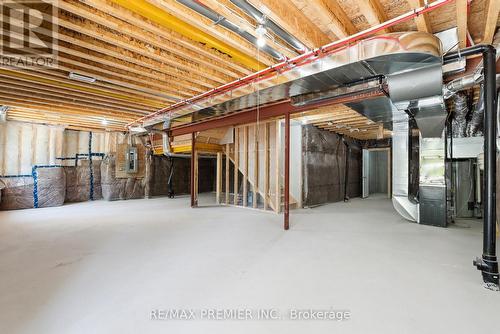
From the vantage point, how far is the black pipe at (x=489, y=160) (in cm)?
196

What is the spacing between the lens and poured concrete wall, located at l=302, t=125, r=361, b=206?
5719 millimetres

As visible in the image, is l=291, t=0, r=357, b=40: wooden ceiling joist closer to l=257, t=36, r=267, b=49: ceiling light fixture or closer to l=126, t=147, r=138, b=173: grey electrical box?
l=257, t=36, r=267, b=49: ceiling light fixture

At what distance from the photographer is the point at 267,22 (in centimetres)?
189

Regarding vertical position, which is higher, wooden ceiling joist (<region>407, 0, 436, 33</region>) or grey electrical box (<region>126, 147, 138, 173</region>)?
wooden ceiling joist (<region>407, 0, 436, 33</region>)

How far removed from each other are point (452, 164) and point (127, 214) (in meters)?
6.90

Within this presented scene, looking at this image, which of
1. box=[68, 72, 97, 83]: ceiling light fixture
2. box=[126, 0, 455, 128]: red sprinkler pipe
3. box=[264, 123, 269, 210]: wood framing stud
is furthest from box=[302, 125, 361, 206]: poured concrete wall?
box=[68, 72, 97, 83]: ceiling light fixture

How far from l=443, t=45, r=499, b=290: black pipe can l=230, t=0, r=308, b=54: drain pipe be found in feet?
4.72

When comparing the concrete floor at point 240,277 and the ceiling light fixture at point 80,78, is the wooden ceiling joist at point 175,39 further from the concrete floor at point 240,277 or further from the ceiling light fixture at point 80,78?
the concrete floor at point 240,277

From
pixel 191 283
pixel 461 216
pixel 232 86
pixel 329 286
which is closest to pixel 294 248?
pixel 329 286

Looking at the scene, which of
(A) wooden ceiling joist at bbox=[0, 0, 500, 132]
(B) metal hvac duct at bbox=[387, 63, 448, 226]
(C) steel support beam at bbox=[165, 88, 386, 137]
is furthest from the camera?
(B) metal hvac duct at bbox=[387, 63, 448, 226]

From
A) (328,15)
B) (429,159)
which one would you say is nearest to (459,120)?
(429,159)

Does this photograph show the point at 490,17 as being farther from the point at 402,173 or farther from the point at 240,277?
the point at 240,277

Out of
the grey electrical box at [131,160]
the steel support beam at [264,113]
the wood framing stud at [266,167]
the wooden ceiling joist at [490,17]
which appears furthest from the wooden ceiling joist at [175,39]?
the grey electrical box at [131,160]

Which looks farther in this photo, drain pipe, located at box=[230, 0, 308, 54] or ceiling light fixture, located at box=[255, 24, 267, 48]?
ceiling light fixture, located at box=[255, 24, 267, 48]
